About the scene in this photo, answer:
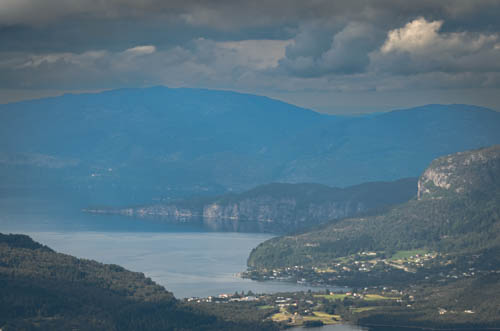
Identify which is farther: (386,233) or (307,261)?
(386,233)

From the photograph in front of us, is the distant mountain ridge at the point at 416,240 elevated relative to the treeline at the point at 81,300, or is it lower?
elevated

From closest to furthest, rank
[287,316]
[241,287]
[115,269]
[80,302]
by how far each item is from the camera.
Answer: [80,302], [287,316], [115,269], [241,287]

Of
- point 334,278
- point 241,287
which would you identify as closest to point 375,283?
point 334,278

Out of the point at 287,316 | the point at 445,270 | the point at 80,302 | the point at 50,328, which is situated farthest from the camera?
the point at 445,270

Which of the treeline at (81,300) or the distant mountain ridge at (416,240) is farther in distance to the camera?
Result: the distant mountain ridge at (416,240)

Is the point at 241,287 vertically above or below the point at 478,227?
below

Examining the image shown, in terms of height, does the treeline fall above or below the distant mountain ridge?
below

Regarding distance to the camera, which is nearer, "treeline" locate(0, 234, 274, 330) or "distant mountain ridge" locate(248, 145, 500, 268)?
"treeline" locate(0, 234, 274, 330)

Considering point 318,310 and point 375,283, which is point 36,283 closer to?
point 318,310

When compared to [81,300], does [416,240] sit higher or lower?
higher

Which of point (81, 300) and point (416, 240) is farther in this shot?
point (416, 240)
